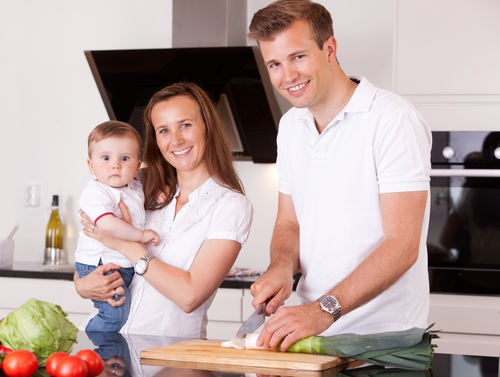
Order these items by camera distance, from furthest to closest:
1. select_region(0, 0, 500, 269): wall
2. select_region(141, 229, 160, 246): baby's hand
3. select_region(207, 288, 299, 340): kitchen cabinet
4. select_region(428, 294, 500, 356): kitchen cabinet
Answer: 1. select_region(0, 0, 500, 269): wall
2. select_region(207, 288, 299, 340): kitchen cabinet
3. select_region(428, 294, 500, 356): kitchen cabinet
4. select_region(141, 229, 160, 246): baby's hand

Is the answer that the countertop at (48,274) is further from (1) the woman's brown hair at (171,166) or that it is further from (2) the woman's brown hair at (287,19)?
(2) the woman's brown hair at (287,19)

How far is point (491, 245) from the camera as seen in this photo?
276 centimetres

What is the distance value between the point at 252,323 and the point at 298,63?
60cm

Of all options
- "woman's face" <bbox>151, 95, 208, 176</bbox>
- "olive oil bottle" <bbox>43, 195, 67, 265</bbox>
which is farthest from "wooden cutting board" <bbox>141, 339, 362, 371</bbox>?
"olive oil bottle" <bbox>43, 195, 67, 265</bbox>

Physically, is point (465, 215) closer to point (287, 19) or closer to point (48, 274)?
point (287, 19)

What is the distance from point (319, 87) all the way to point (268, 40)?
0.54 feet

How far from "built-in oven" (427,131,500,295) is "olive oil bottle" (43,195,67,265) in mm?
1930

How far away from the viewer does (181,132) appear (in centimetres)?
178

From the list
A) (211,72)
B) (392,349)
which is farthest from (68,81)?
(392,349)

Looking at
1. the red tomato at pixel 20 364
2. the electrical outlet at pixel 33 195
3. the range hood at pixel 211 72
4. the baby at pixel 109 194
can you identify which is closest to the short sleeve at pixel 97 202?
the baby at pixel 109 194

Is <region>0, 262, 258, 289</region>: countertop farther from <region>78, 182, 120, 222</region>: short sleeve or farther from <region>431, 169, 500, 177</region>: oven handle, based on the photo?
<region>78, 182, 120, 222</region>: short sleeve

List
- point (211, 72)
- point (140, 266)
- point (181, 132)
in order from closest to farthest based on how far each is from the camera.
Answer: point (140, 266)
point (181, 132)
point (211, 72)

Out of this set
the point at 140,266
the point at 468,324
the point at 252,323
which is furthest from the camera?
the point at 468,324

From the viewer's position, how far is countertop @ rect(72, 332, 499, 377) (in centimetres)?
118
